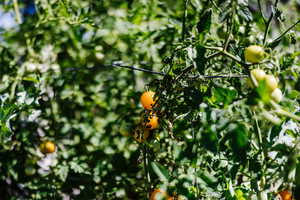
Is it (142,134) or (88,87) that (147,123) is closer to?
(142,134)

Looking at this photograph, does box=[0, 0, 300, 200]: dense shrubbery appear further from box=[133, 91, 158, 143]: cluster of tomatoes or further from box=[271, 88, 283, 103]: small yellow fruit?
box=[271, 88, 283, 103]: small yellow fruit

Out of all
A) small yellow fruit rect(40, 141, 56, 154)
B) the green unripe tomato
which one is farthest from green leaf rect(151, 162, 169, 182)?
the green unripe tomato

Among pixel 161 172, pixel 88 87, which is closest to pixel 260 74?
pixel 161 172

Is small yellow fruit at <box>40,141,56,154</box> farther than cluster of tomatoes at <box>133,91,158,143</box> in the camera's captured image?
Yes

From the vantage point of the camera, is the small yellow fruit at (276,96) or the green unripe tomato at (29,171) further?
the green unripe tomato at (29,171)

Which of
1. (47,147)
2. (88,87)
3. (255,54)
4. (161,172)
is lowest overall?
(47,147)

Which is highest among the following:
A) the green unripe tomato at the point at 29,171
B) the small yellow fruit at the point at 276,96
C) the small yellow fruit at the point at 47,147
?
the small yellow fruit at the point at 276,96

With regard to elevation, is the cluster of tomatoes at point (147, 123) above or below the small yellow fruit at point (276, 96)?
below

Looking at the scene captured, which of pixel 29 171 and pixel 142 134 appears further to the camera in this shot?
pixel 29 171

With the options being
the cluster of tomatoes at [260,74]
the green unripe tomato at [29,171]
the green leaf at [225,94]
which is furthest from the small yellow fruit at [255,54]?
the green unripe tomato at [29,171]

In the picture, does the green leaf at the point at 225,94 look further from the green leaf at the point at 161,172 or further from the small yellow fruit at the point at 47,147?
the small yellow fruit at the point at 47,147

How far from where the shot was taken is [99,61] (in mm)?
2189

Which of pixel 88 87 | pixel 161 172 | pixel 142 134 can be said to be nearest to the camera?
pixel 161 172

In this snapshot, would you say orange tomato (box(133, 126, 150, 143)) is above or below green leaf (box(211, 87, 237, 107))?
below
